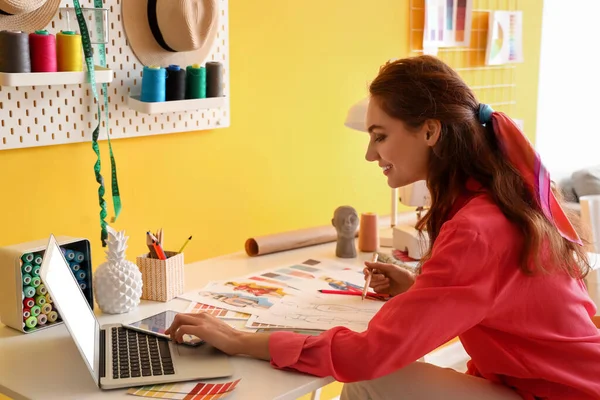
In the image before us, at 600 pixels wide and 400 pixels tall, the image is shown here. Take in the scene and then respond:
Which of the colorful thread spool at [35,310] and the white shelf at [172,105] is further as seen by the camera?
the white shelf at [172,105]

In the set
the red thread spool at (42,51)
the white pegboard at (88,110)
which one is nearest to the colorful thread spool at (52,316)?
the white pegboard at (88,110)

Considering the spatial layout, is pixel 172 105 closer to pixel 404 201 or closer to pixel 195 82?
pixel 195 82

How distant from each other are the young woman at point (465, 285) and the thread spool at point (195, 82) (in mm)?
577

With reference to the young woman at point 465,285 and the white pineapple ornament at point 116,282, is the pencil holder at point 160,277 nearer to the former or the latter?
the white pineapple ornament at point 116,282

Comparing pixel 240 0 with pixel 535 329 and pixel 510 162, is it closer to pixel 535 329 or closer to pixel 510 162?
pixel 510 162

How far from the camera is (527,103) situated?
3.14 m

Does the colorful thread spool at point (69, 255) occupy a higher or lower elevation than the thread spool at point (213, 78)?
lower

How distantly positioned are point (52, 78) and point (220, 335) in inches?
25.4

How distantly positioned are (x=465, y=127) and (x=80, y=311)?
30.1 inches

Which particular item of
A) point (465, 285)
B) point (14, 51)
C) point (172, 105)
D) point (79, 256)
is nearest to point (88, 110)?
point (172, 105)

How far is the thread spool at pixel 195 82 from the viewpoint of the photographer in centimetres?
188

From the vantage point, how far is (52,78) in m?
1.57

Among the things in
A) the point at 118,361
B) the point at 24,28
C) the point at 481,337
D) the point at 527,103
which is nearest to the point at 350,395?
the point at 481,337

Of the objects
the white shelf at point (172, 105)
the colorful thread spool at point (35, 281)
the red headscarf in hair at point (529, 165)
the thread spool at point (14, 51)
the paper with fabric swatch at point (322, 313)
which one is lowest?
the paper with fabric swatch at point (322, 313)
